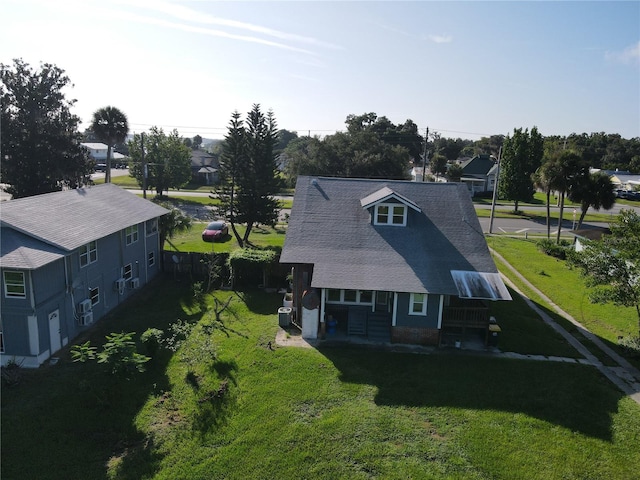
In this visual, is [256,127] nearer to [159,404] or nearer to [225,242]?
[225,242]

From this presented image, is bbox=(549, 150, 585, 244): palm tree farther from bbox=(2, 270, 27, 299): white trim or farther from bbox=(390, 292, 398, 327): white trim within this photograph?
bbox=(2, 270, 27, 299): white trim

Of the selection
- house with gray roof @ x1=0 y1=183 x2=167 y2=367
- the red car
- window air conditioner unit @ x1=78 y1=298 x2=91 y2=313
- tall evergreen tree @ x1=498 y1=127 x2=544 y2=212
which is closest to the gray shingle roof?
house with gray roof @ x1=0 y1=183 x2=167 y2=367

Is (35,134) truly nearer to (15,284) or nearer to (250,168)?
(250,168)

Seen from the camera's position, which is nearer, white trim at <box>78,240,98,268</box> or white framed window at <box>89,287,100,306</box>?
white trim at <box>78,240,98,268</box>

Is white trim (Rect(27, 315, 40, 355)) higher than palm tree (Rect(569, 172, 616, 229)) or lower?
lower

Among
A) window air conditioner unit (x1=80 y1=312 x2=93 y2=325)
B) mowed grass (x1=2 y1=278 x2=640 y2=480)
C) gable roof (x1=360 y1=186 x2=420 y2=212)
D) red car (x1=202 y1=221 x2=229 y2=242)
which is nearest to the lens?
mowed grass (x1=2 y1=278 x2=640 y2=480)

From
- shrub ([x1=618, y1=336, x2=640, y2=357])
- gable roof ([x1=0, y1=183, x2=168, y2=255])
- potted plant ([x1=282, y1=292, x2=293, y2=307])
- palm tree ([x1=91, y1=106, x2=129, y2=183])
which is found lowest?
shrub ([x1=618, y1=336, x2=640, y2=357])

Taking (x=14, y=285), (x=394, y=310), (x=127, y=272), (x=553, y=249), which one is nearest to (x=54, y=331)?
(x=14, y=285)

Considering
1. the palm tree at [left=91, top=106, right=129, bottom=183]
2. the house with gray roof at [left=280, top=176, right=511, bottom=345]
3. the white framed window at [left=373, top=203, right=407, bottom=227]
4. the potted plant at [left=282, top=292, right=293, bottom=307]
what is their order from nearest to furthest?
the house with gray roof at [left=280, top=176, right=511, bottom=345] → the white framed window at [left=373, top=203, right=407, bottom=227] → the potted plant at [left=282, top=292, right=293, bottom=307] → the palm tree at [left=91, top=106, right=129, bottom=183]
